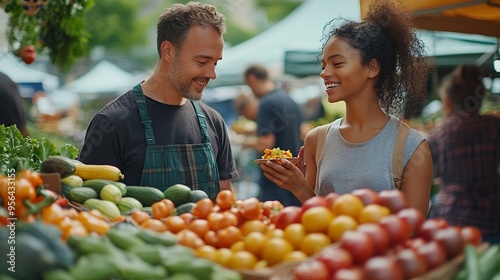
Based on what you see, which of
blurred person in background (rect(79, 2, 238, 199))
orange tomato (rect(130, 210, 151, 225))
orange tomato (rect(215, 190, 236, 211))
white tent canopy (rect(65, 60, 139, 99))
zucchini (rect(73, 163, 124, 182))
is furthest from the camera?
white tent canopy (rect(65, 60, 139, 99))

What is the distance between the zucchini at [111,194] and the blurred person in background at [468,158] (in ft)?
9.79

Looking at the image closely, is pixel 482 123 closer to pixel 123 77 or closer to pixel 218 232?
pixel 218 232

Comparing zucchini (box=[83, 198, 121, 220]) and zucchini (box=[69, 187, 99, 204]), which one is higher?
zucchini (box=[69, 187, 99, 204])

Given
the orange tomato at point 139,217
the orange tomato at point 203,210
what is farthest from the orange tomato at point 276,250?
the orange tomato at point 139,217

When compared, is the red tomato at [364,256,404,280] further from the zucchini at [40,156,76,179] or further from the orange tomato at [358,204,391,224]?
the zucchini at [40,156,76,179]

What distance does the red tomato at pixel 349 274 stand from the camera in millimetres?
2238

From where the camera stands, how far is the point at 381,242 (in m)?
2.46

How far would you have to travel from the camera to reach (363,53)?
393cm

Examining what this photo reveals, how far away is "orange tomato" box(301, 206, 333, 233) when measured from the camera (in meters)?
2.72

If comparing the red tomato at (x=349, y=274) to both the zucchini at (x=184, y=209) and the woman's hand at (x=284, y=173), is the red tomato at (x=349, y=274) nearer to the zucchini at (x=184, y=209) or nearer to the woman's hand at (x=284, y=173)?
the zucchini at (x=184, y=209)

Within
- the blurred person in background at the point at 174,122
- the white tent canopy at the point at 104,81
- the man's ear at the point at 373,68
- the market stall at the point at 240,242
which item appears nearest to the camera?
the market stall at the point at 240,242

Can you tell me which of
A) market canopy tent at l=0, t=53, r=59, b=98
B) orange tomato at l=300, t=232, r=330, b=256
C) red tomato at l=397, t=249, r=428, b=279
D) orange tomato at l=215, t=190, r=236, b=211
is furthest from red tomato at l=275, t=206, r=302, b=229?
market canopy tent at l=0, t=53, r=59, b=98

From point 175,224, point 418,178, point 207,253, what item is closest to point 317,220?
point 207,253

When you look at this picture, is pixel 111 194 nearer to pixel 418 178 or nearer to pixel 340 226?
pixel 340 226
